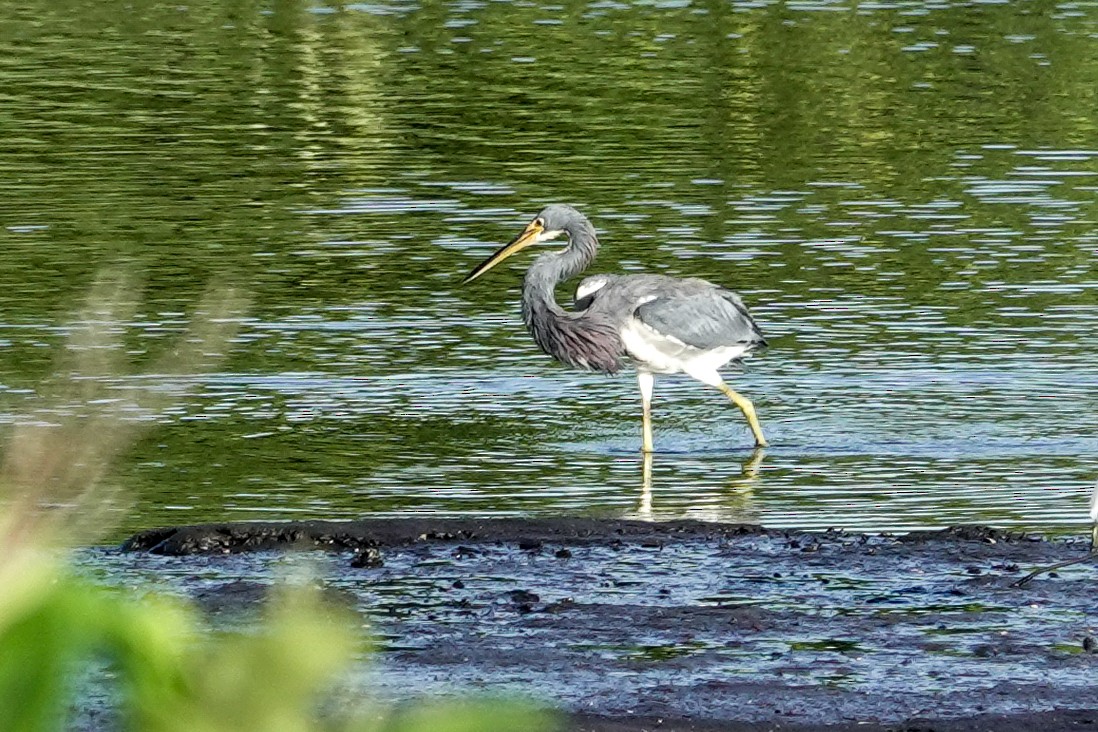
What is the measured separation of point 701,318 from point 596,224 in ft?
19.6

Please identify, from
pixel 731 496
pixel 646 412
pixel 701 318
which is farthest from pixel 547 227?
pixel 731 496

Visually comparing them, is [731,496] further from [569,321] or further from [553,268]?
[553,268]

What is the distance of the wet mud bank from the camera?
6.18 meters

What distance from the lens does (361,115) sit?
23172mm

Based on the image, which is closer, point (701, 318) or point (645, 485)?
→ point (645, 485)

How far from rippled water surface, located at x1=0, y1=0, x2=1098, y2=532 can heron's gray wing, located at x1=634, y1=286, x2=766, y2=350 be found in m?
0.60

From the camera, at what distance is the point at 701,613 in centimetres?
712

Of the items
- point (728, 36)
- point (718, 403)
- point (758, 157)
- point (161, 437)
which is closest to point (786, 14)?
point (728, 36)

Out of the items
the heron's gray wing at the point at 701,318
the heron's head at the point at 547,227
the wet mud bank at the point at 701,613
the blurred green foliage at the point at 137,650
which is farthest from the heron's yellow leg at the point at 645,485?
the blurred green foliage at the point at 137,650

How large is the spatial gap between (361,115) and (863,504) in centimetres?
1456

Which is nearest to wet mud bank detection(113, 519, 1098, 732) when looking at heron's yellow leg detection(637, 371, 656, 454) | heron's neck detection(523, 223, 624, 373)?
heron's yellow leg detection(637, 371, 656, 454)

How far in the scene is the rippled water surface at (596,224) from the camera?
10.3 metres

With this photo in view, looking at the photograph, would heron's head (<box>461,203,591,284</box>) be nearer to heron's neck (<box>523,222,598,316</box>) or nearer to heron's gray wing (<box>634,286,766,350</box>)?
heron's neck (<box>523,222,598,316</box>)

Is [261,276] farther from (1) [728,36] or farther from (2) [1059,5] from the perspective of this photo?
(2) [1059,5]
